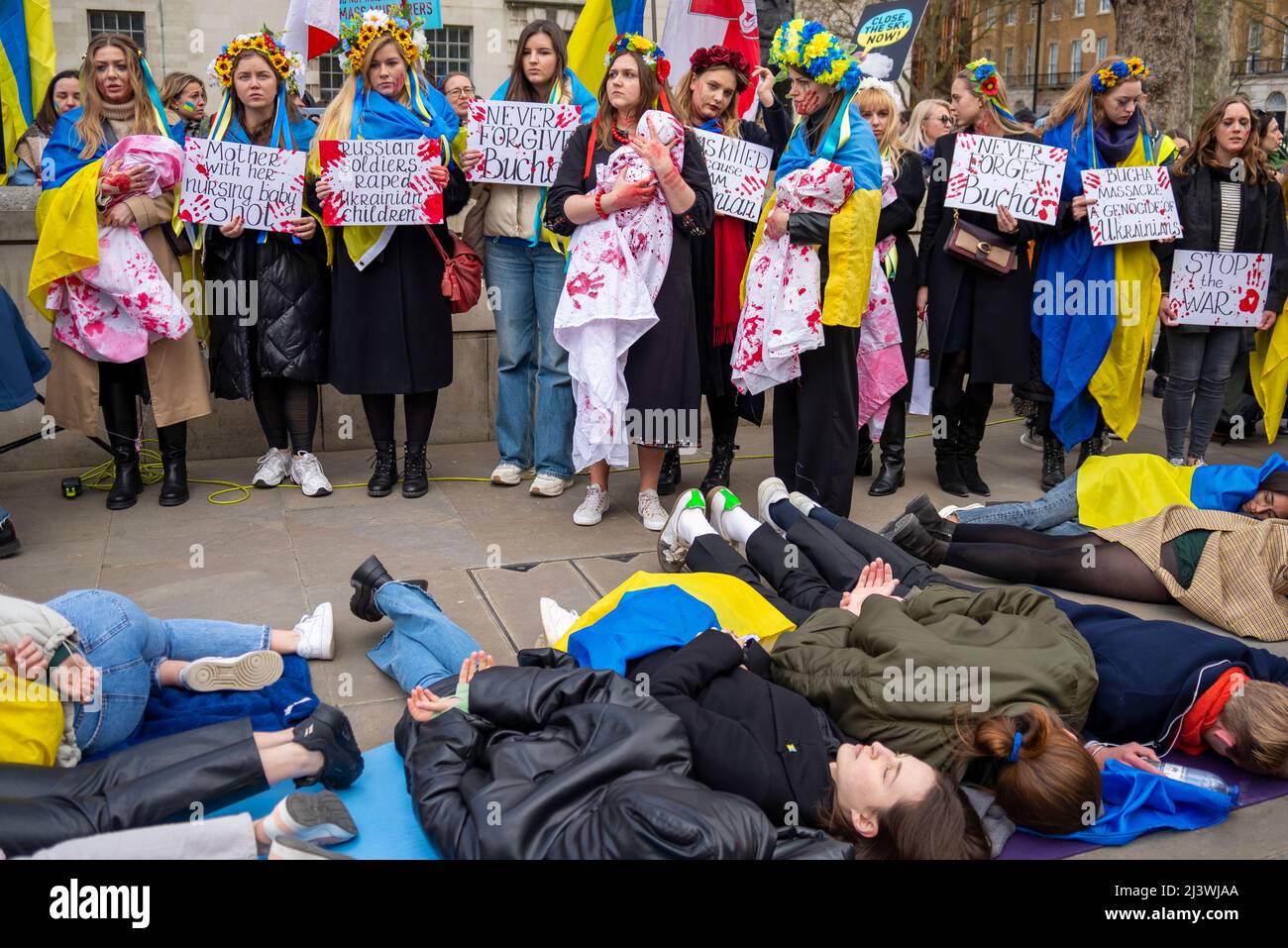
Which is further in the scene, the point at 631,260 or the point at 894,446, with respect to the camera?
the point at 894,446

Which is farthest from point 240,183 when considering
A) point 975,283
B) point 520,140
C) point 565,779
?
point 565,779

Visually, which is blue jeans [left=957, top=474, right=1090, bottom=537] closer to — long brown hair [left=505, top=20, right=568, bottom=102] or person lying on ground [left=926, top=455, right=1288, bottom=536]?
person lying on ground [left=926, top=455, right=1288, bottom=536]

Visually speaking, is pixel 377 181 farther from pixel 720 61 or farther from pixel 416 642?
pixel 416 642

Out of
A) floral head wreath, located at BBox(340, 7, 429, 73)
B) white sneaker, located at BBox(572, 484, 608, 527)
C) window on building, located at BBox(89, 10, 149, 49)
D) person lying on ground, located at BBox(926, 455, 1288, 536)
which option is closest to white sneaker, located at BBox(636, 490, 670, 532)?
white sneaker, located at BBox(572, 484, 608, 527)

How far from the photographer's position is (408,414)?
20.5 ft

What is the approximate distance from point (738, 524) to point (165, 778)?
2627 mm

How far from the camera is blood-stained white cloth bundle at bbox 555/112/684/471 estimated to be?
5.42 meters

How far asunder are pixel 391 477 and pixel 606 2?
111 inches

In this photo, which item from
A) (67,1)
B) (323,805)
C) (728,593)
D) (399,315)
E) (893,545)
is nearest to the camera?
(323,805)

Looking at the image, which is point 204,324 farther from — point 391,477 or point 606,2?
point 606,2

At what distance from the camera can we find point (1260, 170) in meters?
6.69

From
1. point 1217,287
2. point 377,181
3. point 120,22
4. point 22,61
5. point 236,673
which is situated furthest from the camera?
point 120,22

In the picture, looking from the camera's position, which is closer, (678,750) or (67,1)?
(678,750)

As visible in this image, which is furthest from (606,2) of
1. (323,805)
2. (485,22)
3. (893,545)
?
(485,22)
